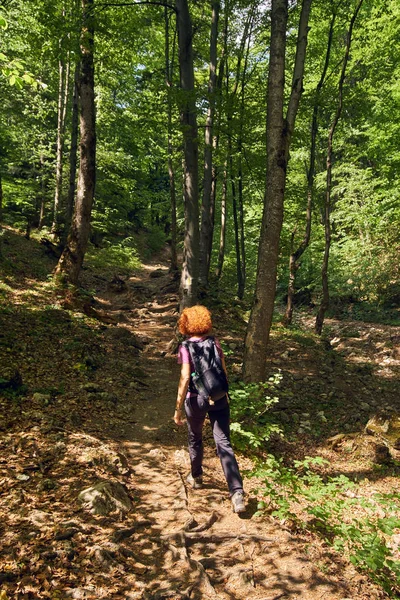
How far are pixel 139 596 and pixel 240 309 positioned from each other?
13006 millimetres

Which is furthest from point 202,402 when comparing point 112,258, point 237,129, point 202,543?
point 112,258

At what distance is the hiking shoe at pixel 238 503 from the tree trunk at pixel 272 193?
2831 millimetres

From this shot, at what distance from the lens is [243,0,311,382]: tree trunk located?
6465 millimetres

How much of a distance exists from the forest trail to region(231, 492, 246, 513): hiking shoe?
0.15m

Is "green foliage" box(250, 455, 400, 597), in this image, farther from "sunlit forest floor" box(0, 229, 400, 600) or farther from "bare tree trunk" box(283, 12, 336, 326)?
"bare tree trunk" box(283, 12, 336, 326)

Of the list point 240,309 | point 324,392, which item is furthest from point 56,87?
point 324,392

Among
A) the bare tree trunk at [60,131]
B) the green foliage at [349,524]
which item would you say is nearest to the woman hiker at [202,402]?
the green foliage at [349,524]

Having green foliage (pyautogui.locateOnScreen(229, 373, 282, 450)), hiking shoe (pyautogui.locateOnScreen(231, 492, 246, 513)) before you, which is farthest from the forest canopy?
hiking shoe (pyautogui.locateOnScreen(231, 492, 246, 513))

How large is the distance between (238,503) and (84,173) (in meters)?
9.25

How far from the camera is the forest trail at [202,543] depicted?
3074mm

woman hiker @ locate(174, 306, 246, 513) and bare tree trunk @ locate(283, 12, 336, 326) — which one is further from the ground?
bare tree trunk @ locate(283, 12, 336, 326)

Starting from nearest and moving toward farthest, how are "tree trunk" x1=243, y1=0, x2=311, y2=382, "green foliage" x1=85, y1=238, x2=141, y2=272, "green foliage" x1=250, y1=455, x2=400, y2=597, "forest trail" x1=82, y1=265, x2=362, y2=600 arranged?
"forest trail" x1=82, y1=265, x2=362, y2=600
"green foliage" x1=250, y1=455, x2=400, y2=597
"tree trunk" x1=243, y1=0, x2=311, y2=382
"green foliage" x1=85, y1=238, x2=141, y2=272

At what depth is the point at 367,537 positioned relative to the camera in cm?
373

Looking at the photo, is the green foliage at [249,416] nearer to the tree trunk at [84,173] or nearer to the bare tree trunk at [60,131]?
the tree trunk at [84,173]
